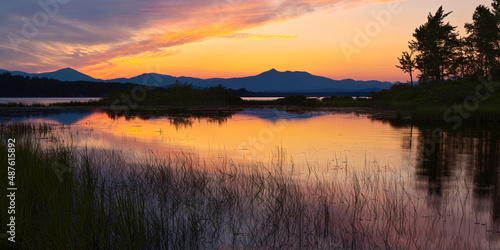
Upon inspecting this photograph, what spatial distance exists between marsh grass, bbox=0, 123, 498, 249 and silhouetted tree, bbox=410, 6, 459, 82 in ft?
197

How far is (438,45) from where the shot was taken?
6525cm

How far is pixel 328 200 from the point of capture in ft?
30.3

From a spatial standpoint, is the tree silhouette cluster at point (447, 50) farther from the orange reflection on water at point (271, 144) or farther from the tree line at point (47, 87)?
the tree line at point (47, 87)

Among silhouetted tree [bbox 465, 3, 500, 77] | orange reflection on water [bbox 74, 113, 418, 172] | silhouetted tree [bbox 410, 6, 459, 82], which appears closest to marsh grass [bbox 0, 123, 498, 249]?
orange reflection on water [bbox 74, 113, 418, 172]

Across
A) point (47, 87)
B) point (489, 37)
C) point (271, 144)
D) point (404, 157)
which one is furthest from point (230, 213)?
point (47, 87)

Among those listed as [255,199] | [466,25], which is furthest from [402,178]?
[466,25]

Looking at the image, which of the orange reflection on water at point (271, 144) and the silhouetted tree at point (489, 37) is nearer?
the orange reflection on water at point (271, 144)

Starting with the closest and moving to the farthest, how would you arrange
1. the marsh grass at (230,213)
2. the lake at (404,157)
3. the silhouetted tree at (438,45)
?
the marsh grass at (230,213)
the lake at (404,157)
the silhouetted tree at (438,45)

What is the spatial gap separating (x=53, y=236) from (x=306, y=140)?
58.7 ft

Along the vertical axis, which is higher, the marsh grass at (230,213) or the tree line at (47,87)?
the tree line at (47,87)

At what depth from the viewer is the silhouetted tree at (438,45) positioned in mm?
63562

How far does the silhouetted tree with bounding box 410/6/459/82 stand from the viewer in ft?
209

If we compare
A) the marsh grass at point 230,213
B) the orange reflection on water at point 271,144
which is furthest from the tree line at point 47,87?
the marsh grass at point 230,213

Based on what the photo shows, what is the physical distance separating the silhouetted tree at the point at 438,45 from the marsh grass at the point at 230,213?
6013 centimetres
